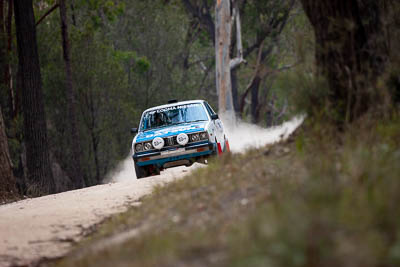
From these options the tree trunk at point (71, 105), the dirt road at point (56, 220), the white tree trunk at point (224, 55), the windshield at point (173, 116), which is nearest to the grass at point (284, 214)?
the dirt road at point (56, 220)

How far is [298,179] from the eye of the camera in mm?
5379

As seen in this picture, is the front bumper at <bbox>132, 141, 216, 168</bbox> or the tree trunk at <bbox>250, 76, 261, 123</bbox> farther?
the tree trunk at <bbox>250, 76, 261, 123</bbox>

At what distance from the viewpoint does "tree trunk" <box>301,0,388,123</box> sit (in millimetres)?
7578

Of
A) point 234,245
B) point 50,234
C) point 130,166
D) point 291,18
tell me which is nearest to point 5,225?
point 50,234

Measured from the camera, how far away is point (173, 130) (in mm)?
12867

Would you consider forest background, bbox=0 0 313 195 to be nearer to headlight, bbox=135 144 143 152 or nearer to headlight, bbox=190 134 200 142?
headlight, bbox=190 134 200 142

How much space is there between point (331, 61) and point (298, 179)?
284 cm

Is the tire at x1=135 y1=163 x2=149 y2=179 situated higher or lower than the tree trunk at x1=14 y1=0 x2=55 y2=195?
lower

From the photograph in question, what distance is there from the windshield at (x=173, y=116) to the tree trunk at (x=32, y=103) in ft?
13.3

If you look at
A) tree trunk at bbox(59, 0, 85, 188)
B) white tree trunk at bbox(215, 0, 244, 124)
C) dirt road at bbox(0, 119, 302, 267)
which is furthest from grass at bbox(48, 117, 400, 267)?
white tree trunk at bbox(215, 0, 244, 124)

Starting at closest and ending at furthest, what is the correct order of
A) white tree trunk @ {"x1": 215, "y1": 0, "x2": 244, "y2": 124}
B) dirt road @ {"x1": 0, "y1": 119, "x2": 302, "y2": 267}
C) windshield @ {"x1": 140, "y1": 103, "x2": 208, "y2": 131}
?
1. dirt road @ {"x1": 0, "y1": 119, "x2": 302, "y2": 267}
2. windshield @ {"x1": 140, "y1": 103, "x2": 208, "y2": 131}
3. white tree trunk @ {"x1": 215, "y1": 0, "x2": 244, "y2": 124}

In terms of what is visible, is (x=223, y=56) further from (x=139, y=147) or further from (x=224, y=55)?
(x=139, y=147)

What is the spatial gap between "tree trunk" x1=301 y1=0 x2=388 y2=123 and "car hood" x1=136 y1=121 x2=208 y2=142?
5016mm

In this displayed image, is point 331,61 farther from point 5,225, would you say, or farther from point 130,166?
point 130,166
